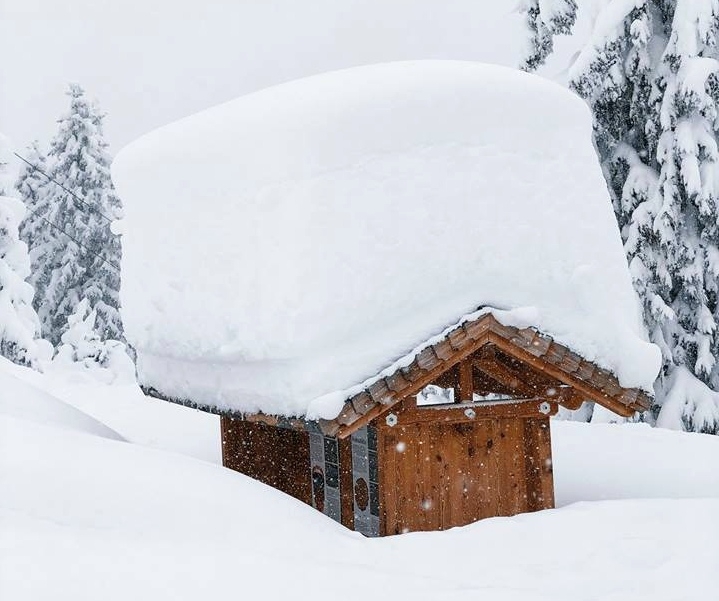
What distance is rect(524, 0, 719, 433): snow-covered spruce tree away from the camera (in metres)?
14.6

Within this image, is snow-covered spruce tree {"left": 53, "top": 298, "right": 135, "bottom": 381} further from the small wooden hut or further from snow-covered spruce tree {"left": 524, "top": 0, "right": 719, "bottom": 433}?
the small wooden hut

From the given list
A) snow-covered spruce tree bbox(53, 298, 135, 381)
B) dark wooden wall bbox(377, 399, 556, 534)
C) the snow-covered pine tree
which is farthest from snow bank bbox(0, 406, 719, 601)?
the snow-covered pine tree

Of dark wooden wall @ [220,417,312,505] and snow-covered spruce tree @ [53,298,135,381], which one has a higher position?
snow-covered spruce tree @ [53,298,135,381]

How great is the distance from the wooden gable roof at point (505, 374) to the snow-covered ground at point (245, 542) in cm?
105

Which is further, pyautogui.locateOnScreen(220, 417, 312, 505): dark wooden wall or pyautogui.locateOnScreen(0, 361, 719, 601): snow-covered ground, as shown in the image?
pyautogui.locateOnScreen(220, 417, 312, 505): dark wooden wall

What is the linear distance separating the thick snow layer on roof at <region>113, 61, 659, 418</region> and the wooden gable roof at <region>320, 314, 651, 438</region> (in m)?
0.19

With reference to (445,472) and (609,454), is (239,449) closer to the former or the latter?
(445,472)

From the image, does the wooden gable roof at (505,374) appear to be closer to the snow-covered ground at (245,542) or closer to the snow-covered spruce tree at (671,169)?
the snow-covered ground at (245,542)

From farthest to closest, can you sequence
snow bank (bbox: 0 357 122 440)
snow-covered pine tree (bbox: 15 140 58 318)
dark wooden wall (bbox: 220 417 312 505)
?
snow-covered pine tree (bbox: 15 140 58 318) → dark wooden wall (bbox: 220 417 312 505) → snow bank (bbox: 0 357 122 440)

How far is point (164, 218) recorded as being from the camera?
11.5 m

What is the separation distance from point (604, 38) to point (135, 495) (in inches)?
457

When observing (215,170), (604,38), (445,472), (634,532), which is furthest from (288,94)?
(604,38)

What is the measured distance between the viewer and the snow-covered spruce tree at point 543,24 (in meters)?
16.5

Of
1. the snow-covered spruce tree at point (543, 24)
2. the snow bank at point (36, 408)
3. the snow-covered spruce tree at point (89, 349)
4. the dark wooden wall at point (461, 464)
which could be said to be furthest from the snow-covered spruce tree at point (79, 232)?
the dark wooden wall at point (461, 464)
